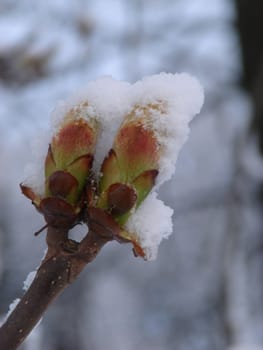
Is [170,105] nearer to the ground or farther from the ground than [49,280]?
farther from the ground

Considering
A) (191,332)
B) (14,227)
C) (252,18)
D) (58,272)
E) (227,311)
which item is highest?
(252,18)

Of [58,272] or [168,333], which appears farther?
[168,333]

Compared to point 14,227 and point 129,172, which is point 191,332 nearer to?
point 14,227

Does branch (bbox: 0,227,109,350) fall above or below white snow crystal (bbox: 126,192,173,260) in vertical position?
below

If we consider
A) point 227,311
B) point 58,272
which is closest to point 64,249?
point 58,272

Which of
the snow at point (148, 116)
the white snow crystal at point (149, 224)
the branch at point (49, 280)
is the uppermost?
the snow at point (148, 116)
